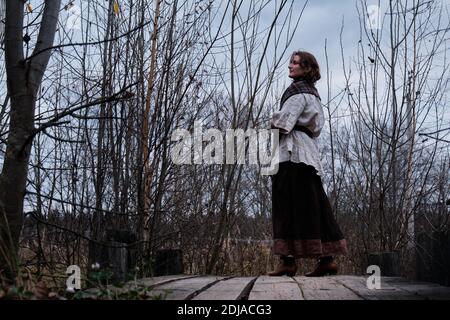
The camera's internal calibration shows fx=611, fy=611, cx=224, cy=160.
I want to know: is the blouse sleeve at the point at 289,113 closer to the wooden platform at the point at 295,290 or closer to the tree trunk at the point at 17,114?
the wooden platform at the point at 295,290

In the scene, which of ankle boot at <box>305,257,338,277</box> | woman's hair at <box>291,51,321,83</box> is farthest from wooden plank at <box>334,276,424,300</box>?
woman's hair at <box>291,51,321,83</box>

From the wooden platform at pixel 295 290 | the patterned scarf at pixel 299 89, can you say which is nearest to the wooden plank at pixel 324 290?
the wooden platform at pixel 295 290

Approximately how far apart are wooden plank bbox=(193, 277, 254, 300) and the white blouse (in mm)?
1152

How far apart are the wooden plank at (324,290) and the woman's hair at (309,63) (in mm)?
1621

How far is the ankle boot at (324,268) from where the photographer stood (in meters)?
4.53

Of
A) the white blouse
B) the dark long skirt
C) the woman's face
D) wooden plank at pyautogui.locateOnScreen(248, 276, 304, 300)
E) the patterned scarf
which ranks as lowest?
wooden plank at pyautogui.locateOnScreen(248, 276, 304, 300)

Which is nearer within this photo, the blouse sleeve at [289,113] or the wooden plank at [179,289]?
the wooden plank at [179,289]

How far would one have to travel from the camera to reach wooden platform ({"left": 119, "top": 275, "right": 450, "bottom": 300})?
116 inches

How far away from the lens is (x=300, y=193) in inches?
178

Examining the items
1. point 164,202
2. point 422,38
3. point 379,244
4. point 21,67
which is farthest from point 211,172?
point 21,67

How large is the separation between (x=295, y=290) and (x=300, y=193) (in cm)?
134

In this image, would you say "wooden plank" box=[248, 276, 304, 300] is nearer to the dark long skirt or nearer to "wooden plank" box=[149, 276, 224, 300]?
"wooden plank" box=[149, 276, 224, 300]

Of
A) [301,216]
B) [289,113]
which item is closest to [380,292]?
[301,216]
